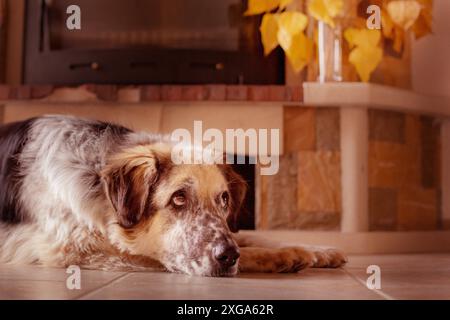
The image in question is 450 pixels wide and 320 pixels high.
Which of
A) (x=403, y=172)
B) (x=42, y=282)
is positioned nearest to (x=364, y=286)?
(x=42, y=282)

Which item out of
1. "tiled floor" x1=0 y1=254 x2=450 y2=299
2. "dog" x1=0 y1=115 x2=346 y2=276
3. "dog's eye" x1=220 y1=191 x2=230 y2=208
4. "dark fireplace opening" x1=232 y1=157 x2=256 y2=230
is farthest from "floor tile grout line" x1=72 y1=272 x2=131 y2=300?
"dark fireplace opening" x1=232 y1=157 x2=256 y2=230

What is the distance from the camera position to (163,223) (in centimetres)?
136

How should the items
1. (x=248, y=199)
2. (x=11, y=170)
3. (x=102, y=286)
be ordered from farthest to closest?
(x=248, y=199) < (x=11, y=170) < (x=102, y=286)

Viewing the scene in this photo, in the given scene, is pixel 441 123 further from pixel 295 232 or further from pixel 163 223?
pixel 163 223

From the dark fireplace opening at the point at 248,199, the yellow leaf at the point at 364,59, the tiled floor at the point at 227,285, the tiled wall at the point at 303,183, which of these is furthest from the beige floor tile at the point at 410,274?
the yellow leaf at the point at 364,59

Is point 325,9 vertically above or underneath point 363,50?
above

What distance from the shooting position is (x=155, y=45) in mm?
2270

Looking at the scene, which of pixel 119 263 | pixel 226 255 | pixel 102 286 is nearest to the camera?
pixel 102 286

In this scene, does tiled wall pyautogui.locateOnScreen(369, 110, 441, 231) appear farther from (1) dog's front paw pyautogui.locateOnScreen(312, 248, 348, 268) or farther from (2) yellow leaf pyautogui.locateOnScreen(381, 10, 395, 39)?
(1) dog's front paw pyautogui.locateOnScreen(312, 248, 348, 268)

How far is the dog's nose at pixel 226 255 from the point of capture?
1.28m

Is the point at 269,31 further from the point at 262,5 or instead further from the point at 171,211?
the point at 171,211

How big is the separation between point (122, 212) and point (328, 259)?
512mm

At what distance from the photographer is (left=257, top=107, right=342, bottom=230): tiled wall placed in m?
2.10

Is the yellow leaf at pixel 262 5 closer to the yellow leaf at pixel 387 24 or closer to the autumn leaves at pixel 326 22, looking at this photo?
the autumn leaves at pixel 326 22
